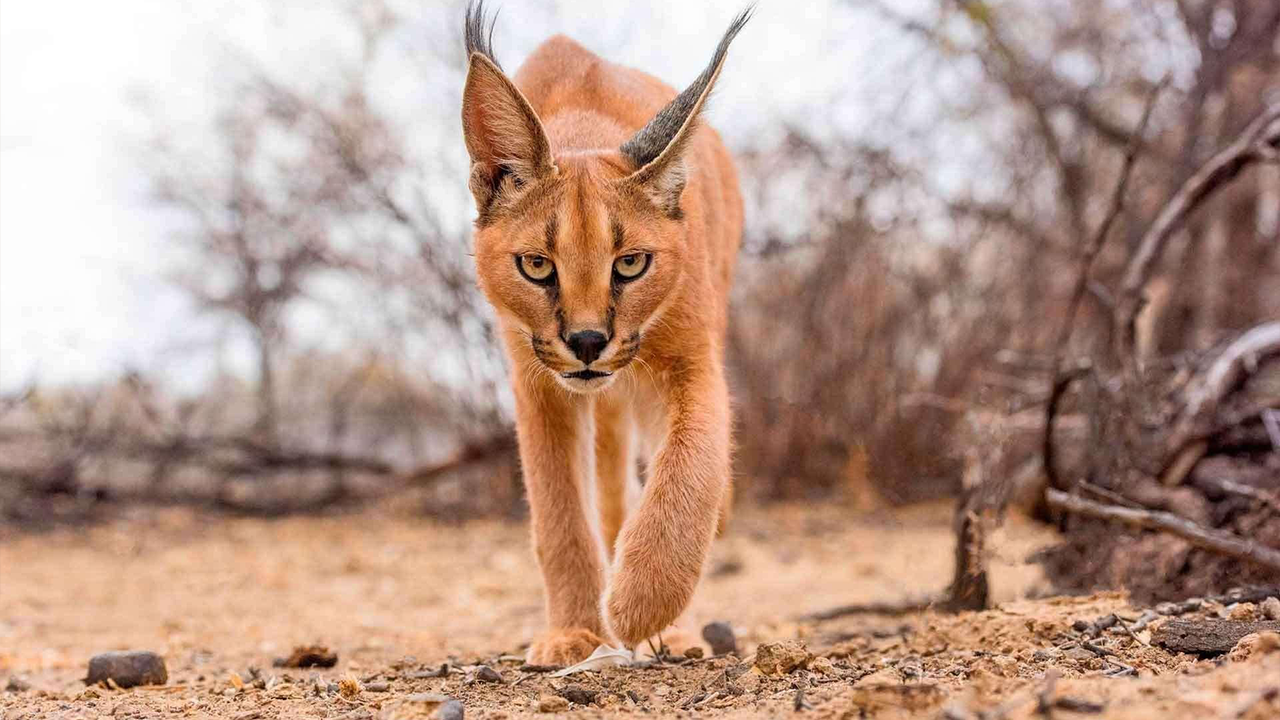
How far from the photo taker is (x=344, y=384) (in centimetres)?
892

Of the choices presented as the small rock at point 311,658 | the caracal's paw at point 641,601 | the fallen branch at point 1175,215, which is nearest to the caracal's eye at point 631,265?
the caracal's paw at point 641,601

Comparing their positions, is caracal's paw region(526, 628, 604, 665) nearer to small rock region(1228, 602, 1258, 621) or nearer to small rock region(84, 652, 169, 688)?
small rock region(84, 652, 169, 688)

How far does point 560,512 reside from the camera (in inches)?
156

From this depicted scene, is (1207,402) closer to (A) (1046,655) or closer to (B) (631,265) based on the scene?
(A) (1046,655)

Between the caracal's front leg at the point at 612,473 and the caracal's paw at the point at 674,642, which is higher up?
the caracal's front leg at the point at 612,473

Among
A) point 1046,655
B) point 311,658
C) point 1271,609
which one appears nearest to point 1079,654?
point 1046,655

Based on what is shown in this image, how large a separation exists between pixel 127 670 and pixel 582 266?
1.89m

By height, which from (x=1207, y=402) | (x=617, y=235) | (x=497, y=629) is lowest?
(x=497, y=629)

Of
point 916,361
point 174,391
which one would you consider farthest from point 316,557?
point 916,361

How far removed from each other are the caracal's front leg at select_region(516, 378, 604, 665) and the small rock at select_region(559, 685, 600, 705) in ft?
2.64

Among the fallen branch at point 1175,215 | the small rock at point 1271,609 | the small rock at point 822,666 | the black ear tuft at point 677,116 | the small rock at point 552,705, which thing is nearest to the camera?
the small rock at point 552,705

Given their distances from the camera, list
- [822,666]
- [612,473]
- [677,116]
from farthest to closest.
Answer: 1. [612,473]
2. [677,116]
3. [822,666]

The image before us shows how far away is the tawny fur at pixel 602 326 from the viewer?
3363mm

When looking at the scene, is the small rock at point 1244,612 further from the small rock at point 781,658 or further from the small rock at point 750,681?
the small rock at point 750,681
